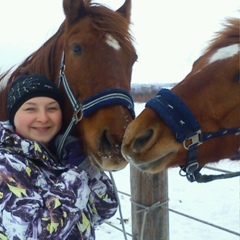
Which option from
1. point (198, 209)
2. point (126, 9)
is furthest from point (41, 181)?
point (198, 209)

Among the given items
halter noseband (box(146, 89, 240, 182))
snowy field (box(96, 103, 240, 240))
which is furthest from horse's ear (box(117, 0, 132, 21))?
snowy field (box(96, 103, 240, 240))

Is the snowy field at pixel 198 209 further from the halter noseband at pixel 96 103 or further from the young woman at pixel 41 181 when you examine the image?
the young woman at pixel 41 181

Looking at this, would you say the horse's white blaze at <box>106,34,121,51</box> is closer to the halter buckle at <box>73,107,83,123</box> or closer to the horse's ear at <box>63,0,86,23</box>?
the horse's ear at <box>63,0,86,23</box>

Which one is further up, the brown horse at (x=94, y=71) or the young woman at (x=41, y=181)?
the brown horse at (x=94, y=71)

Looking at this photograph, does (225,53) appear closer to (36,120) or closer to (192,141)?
(192,141)

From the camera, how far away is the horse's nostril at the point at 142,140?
5.83ft

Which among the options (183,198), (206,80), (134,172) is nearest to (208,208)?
(183,198)

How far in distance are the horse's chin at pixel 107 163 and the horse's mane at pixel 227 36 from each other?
32.9 inches

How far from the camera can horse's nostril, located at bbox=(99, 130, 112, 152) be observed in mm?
1848

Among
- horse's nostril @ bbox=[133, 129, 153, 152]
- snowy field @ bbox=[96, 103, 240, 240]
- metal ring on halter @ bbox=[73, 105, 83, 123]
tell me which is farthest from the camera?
snowy field @ bbox=[96, 103, 240, 240]

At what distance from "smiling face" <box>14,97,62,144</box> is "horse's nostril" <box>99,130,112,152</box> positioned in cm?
26

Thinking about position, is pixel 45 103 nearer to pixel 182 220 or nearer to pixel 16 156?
pixel 16 156

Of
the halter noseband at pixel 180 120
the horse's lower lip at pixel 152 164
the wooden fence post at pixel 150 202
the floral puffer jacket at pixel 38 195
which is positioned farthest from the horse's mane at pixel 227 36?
the floral puffer jacket at pixel 38 195

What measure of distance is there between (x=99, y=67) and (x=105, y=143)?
1.51 feet
